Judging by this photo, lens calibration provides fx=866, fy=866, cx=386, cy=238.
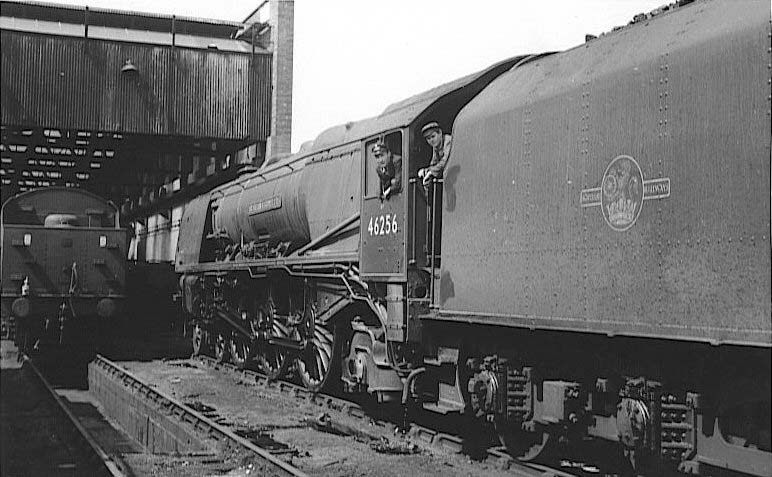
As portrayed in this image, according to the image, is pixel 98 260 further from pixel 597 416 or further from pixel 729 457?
pixel 729 457

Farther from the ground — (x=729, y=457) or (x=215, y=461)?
(x=729, y=457)

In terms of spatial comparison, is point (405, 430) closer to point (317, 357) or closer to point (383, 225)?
point (383, 225)

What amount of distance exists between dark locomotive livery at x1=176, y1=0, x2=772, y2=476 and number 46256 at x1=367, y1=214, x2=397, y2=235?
0.14 ft

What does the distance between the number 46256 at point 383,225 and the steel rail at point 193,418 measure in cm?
282

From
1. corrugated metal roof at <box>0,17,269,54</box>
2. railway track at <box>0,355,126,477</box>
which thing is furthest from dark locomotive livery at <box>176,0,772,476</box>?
corrugated metal roof at <box>0,17,269,54</box>

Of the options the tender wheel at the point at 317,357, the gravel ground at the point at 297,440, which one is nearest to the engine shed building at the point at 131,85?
the gravel ground at the point at 297,440

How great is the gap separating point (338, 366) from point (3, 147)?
10.8 m

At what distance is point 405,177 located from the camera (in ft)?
32.2

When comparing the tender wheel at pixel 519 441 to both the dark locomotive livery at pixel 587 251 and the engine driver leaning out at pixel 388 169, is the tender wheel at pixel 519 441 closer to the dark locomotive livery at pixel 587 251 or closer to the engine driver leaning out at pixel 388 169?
the dark locomotive livery at pixel 587 251

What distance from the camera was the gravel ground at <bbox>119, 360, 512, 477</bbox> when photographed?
8.78 m

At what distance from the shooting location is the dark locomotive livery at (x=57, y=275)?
729 inches

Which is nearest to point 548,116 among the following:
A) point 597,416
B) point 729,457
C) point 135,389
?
point 597,416

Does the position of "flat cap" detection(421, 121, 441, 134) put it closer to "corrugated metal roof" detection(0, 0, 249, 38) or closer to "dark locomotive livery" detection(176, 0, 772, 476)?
"dark locomotive livery" detection(176, 0, 772, 476)

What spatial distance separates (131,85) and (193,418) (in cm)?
947
